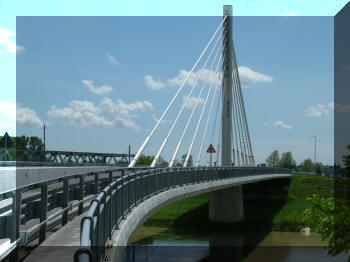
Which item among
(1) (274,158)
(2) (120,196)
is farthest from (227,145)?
(1) (274,158)

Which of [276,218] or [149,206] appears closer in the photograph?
[149,206]

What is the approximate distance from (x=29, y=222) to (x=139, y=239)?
1077 inches

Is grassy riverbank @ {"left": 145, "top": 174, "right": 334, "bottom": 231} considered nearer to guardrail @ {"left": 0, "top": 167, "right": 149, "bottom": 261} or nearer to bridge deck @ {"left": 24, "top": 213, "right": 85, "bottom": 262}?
guardrail @ {"left": 0, "top": 167, "right": 149, "bottom": 261}

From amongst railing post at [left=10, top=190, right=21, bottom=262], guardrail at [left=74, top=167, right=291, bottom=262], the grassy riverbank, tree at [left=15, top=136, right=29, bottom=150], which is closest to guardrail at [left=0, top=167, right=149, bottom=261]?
railing post at [left=10, top=190, right=21, bottom=262]

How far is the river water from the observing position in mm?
28120

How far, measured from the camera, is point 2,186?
39.4 feet

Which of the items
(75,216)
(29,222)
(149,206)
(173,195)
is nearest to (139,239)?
(173,195)

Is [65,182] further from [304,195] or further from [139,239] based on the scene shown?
[304,195]

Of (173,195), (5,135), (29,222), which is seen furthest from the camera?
(5,135)

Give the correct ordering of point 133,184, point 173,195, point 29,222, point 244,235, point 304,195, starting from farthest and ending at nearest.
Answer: point 304,195
point 244,235
point 173,195
point 133,184
point 29,222

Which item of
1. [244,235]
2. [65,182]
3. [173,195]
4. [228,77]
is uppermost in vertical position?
[228,77]

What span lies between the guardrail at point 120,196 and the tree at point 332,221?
4.69 metres

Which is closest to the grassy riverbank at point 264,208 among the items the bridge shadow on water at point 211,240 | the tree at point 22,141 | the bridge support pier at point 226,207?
the bridge shadow on water at point 211,240

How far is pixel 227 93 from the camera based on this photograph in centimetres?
3759
